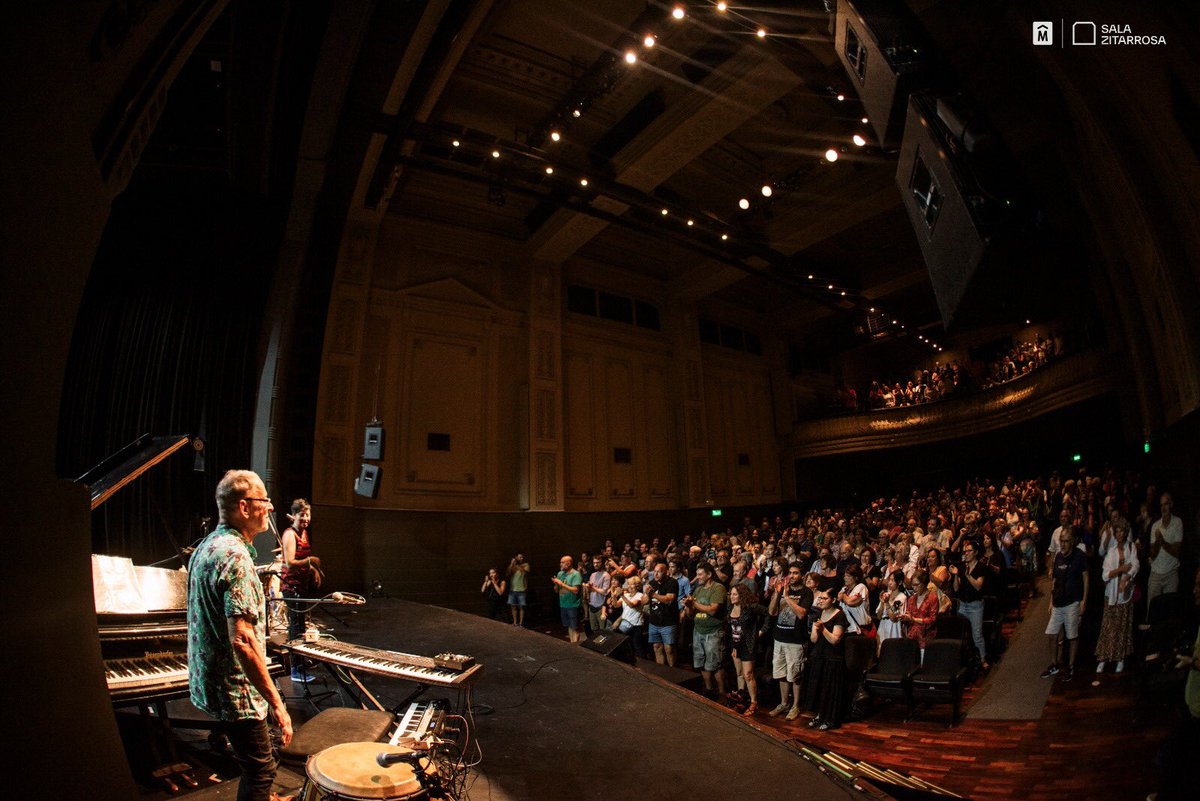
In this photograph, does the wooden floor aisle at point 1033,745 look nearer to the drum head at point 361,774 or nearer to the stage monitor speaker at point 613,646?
the stage monitor speaker at point 613,646

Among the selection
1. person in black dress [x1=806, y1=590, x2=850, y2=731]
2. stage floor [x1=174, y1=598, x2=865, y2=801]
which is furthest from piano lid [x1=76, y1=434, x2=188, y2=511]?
person in black dress [x1=806, y1=590, x2=850, y2=731]

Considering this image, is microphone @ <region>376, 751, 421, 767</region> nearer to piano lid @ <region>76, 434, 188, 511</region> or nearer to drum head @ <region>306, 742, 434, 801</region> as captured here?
drum head @ <region>306, 742, 434, 801</region>

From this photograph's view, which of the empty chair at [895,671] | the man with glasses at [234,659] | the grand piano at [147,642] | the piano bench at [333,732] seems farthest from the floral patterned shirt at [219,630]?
the empty chair at [895,671]

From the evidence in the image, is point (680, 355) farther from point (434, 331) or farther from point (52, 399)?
point (52, 399)

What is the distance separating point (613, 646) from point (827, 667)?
6.26 feet

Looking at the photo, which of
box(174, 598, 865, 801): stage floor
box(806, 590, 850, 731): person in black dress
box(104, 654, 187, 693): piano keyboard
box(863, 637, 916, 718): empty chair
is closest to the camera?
box(104, 654, 187, 693): piano keyboard

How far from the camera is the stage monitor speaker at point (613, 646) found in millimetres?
5605

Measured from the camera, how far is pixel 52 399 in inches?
43.4

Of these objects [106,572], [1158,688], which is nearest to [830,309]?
[1158,688]

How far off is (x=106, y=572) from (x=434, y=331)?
879 centimetres

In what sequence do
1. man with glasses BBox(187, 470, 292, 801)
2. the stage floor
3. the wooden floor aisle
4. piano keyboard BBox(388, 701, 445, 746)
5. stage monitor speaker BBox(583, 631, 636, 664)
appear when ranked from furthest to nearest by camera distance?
stage monitor speaker BBox(583, 631, 636, 664), the wooden floor aisle, the stage floor, piano keyboard BBox(388, 701, 445, 746), man with glasses BBox(187, 470, 292, 801)

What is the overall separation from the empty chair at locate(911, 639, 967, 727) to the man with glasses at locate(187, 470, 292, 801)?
16.1 feet

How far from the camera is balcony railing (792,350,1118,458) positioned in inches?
411

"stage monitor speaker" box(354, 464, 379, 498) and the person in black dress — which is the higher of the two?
"stage monitor speaker" box(354, 464, 379, 498)
